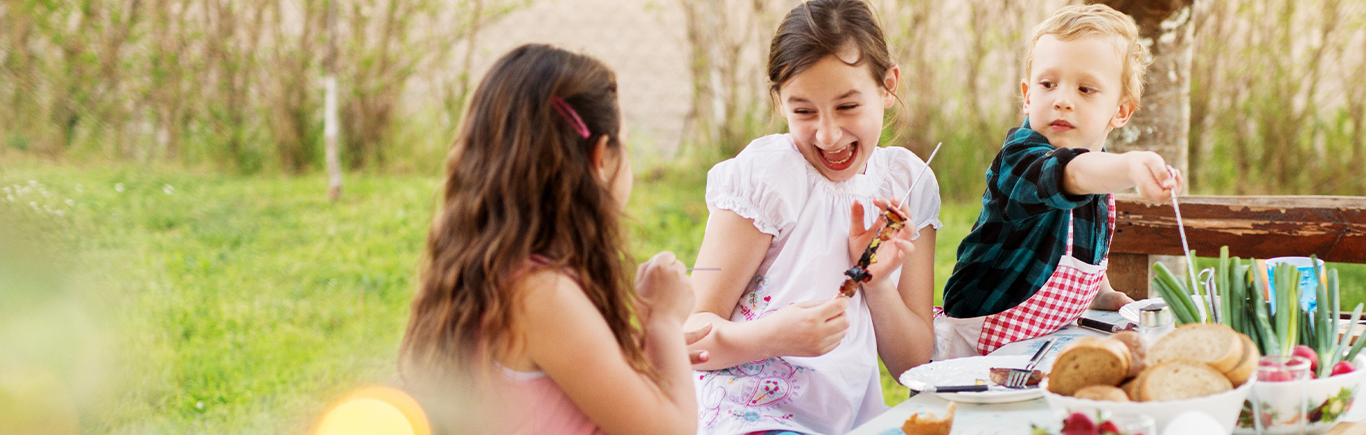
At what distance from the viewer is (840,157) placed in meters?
1.91

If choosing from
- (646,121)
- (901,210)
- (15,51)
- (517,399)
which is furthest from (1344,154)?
(15,51)

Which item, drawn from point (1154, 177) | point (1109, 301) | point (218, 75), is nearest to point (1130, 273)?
point (1109, 301)

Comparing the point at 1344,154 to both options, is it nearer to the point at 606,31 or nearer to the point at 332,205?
the point at 606,31

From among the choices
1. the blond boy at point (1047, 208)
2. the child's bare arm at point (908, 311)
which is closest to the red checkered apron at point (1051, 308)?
the blond boy at point (1047, 208)

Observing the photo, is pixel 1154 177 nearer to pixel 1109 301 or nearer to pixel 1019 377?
pixel 1019 377

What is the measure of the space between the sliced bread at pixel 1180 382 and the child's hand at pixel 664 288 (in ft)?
1.95

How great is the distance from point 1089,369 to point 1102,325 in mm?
851

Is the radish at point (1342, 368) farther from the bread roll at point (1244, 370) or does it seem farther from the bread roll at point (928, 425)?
the bread roll at point (928, 425)

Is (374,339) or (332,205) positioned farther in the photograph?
(332,205)

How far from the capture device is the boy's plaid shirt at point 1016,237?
1.94m

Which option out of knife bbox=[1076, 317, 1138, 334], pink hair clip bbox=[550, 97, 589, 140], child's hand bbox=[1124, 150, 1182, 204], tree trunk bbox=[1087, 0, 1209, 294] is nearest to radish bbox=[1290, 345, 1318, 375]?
child's hand bbox=[1124, 150, 1182, 204]

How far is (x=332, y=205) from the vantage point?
6211 mm

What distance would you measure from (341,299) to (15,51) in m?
2.95

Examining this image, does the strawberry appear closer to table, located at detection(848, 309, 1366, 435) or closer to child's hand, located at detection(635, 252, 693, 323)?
table, located at detection(848, 309, 1366, 435)
